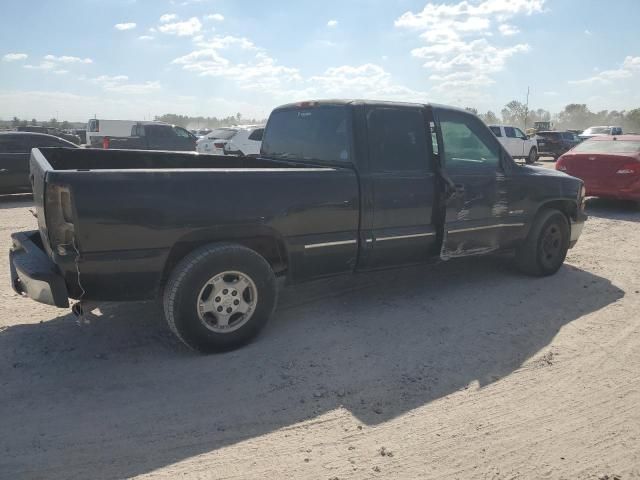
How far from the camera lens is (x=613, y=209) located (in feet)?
37.2

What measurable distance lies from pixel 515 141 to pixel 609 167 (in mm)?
15257

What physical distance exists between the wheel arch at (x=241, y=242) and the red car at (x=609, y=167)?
29.7 ft

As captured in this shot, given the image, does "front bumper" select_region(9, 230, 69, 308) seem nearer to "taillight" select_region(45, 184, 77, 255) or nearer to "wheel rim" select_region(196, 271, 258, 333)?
"taillight" select_region(45, 184, 77, 255)

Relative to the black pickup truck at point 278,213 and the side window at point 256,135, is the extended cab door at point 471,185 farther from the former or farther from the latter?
the side window at point 256,135

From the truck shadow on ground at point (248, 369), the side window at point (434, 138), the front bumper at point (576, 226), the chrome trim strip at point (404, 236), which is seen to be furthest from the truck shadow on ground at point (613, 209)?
the chrome trim strip at point (404, 236)

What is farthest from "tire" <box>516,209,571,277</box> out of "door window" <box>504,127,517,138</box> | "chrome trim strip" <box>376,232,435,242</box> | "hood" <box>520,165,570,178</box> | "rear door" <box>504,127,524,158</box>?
"door window" <box>504,127,517,138</box>

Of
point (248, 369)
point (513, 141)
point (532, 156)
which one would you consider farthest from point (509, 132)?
point (248, 369)

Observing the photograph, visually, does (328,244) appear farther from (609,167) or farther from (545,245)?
(609,167)

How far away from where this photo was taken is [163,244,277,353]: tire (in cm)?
362

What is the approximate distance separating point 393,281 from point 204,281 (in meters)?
2.69

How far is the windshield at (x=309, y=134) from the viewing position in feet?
15.3

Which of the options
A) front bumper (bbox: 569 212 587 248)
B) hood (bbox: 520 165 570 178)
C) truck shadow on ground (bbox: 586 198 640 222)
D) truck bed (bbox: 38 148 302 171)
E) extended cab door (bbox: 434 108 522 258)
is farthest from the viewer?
truck shadow on ground (bbox: 586 198 640 222)

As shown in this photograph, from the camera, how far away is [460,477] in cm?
263

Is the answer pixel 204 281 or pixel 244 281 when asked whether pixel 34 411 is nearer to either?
pixel 204 281
